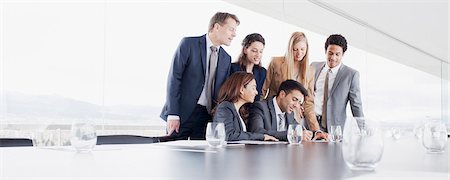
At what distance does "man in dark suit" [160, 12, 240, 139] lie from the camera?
14.9ft

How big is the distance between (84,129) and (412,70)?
8.72 metres

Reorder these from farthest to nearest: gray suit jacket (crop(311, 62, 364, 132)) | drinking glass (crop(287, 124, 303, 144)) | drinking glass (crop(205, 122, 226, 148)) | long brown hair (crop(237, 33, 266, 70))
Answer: gray suit jacket (crop(311, 62, 364, 132)), long brown hair (crop(237, 33, 266, 70)), drinking glass (crop(287, 124, 303, 144)), drinking glass (crop(205, 122, 226, 148))

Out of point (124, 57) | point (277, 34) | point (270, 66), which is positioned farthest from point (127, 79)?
point (277, 34)

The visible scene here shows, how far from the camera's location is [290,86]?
543cm

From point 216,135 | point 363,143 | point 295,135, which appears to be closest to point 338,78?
point 295,135

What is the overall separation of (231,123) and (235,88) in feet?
1.91

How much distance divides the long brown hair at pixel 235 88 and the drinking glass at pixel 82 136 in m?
2.70

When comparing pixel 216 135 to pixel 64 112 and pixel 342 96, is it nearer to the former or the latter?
pixel 64 112

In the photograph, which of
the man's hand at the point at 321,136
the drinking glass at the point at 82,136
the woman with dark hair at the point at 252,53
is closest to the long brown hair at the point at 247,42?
the woman with dark hair at the point at 252,53

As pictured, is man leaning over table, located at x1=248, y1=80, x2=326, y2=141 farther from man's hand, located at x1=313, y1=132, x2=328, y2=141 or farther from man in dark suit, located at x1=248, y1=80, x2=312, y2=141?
man's hand, located at x1=313, y1=132, x2=328, y2=141

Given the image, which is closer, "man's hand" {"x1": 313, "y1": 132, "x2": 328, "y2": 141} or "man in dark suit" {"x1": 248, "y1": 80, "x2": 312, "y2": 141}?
"man in dark suit" {"x1": 248, "y1": 80, "x2": 312, "y2": 141}

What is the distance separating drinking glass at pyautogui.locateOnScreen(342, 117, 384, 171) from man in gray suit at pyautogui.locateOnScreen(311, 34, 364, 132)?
460 cm

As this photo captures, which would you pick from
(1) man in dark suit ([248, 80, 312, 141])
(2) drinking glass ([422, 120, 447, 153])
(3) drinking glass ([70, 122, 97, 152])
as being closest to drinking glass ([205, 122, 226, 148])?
(3) drinking glass ([70, 122, 97, 152])

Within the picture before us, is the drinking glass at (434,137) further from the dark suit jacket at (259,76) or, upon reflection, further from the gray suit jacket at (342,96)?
the gray suit jacket at (342,96)
